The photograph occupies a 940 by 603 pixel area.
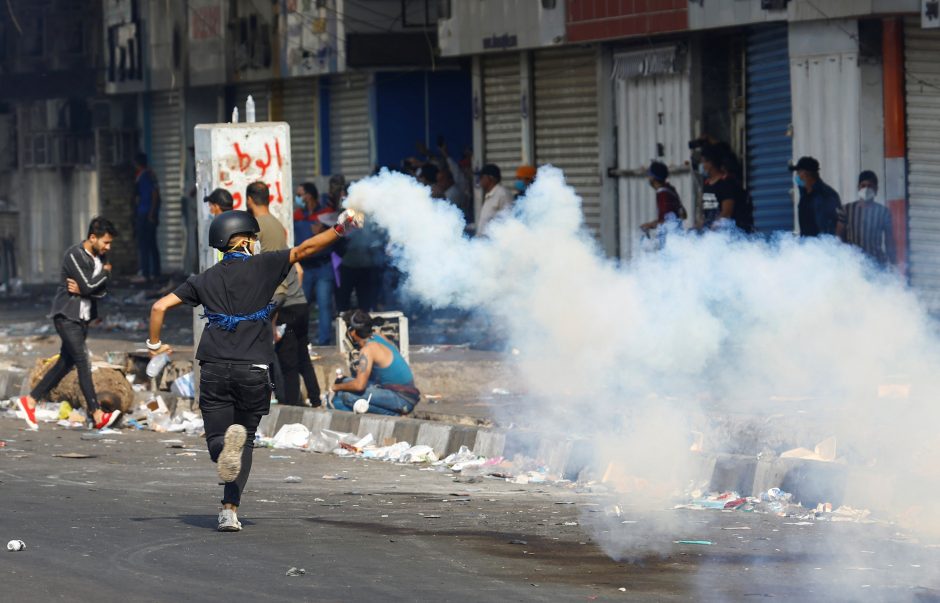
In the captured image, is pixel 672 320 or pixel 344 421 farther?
pixel 344 421

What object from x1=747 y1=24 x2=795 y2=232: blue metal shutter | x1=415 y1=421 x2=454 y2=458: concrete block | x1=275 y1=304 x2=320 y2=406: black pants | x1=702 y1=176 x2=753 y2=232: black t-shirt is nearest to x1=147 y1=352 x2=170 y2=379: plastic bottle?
x1=275 y1=304 x2=320 y2=406: black pants

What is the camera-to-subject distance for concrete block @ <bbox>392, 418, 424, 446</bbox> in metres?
13.4

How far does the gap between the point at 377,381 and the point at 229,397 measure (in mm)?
4449

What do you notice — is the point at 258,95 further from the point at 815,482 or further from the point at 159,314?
the point at 815,482

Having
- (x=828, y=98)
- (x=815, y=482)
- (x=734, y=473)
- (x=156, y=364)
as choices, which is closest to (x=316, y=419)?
(x=156, y=364)

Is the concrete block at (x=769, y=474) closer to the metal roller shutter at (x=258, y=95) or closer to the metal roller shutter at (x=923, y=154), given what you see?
the metal roller shutter at (x=923, y=154)

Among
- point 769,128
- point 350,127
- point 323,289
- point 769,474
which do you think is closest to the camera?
point 769,474

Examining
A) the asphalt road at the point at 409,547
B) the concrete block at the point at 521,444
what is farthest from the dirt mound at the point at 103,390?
the concrete block at the point at 521,444

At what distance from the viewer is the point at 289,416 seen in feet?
47.7

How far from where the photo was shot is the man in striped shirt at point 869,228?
1491 centimetres

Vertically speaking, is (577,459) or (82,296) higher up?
(82,296)

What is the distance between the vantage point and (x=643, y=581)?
808 cm

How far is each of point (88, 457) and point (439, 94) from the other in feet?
48.1

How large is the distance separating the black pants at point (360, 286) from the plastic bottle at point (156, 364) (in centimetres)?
264
